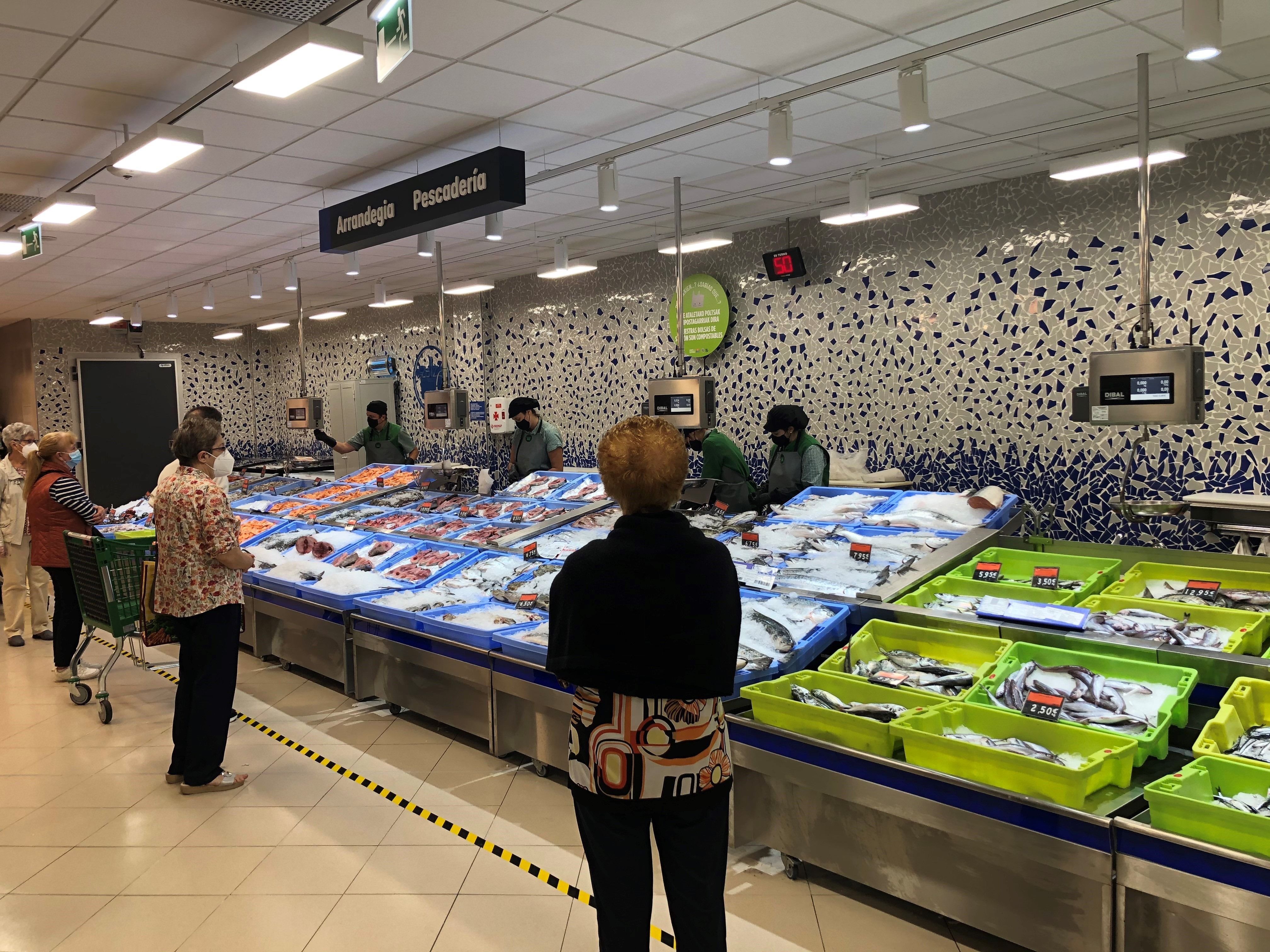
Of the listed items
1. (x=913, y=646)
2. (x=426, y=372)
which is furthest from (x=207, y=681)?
(x=426, y=372)

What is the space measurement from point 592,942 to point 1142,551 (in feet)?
10.1

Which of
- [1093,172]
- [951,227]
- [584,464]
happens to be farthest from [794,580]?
[584,464]

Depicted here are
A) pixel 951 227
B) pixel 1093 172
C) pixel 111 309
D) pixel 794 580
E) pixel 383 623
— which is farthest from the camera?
pixel 111 309

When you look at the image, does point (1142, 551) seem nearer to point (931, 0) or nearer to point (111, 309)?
point (931, 0)

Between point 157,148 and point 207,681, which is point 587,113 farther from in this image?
point 207,681

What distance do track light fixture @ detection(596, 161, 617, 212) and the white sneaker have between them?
473 centimetres

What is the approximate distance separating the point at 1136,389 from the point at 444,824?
406 cm

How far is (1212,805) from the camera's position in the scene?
7.01 feet

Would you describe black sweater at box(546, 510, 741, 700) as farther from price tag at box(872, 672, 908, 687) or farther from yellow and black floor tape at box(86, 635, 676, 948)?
price tag at box(872, 672, 908, 687)

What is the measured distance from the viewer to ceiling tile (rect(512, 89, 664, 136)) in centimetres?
507

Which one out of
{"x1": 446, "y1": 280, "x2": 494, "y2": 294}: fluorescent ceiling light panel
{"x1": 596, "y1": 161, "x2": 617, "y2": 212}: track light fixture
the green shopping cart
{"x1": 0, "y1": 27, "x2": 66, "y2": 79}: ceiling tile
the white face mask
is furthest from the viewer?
{"x1": 446, "y1": 280, "x2": 494, "y2": 294}: fluorescent ceiling light panel

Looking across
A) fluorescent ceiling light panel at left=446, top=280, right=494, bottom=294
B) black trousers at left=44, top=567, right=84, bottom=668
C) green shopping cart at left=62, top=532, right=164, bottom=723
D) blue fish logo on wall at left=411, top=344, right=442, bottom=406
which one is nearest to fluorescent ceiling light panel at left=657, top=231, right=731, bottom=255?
fluorescent ceiling light panel at left=446, top=280, right=494, bottom=294

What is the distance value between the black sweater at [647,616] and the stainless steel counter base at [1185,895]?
123cm

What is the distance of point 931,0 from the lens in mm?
3936
